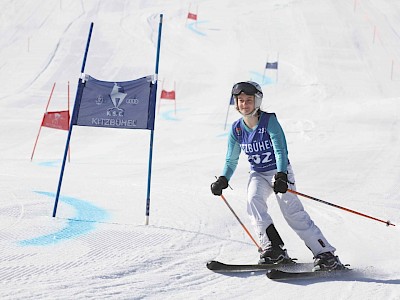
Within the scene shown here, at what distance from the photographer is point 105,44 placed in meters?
32.3

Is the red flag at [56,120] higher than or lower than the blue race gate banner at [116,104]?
higher

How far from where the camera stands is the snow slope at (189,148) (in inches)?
176

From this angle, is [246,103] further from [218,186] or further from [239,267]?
[239,267]

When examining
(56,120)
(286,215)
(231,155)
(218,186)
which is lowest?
(286,215)

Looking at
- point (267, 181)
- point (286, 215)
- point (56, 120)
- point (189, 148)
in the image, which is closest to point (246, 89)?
point (267, 181)

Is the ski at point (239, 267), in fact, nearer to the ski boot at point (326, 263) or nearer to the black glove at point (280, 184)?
the ski boot at point (326, 263)

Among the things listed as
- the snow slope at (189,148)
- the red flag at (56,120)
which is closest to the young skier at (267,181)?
the snow slope at (189,148)

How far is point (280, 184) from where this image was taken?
458cm

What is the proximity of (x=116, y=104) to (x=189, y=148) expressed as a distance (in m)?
9.27

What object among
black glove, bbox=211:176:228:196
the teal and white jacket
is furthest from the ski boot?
black glove, bbox=211:176:228:196

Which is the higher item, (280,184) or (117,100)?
(117,100)

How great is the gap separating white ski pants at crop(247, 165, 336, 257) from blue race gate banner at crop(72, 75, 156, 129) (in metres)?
1.56

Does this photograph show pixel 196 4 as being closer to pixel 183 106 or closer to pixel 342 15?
pixel 342 15

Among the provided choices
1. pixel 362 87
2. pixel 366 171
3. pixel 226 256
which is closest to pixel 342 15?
pixel 362 87
